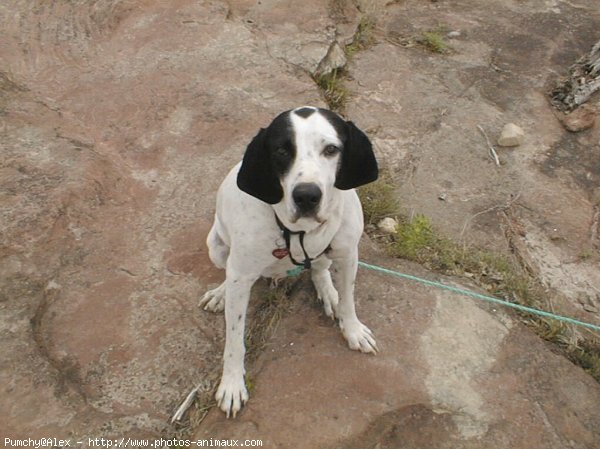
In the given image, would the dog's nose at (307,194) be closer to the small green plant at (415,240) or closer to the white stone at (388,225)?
the small green plant at (415,240)

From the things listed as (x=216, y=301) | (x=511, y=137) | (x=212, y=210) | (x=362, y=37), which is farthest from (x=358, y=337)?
(x=362, y=37)

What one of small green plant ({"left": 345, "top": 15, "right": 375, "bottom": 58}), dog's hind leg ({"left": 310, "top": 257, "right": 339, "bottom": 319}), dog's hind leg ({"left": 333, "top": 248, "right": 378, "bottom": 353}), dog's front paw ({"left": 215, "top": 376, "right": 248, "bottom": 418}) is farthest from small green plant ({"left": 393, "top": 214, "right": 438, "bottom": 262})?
small green plant ({"left": 345, "top": 15, "right": 375, "bottom": 58})

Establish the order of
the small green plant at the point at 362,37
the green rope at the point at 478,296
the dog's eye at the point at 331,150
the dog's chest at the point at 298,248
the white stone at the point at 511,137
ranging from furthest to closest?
the small green plant at the point at 362,37 → the white stone at the point at 511,137 → the green rope at the point at 478,296 → the dog's chest at the point at 298,248 → the dog's eye at the point at 331,150

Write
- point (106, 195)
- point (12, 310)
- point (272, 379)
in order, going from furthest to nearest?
point (106, 195) < point (12, 310) < point (272, 379)

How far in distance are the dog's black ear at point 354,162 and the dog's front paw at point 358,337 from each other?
3.01 ft

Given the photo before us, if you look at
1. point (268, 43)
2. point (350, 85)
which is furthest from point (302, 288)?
point (268, 43)

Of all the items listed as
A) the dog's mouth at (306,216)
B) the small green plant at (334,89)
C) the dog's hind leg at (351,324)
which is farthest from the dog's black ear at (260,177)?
the small green plant at (334,89)

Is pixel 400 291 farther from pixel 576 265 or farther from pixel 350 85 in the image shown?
A: pixel 350 85

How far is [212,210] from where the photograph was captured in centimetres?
376

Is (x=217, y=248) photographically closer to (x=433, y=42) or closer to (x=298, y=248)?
(x=298, y=248)

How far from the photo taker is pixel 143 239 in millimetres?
3543

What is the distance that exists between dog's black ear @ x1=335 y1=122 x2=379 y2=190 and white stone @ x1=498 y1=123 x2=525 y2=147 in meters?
2.54

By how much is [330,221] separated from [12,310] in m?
1.92

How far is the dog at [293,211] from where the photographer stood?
2166 millimetres
